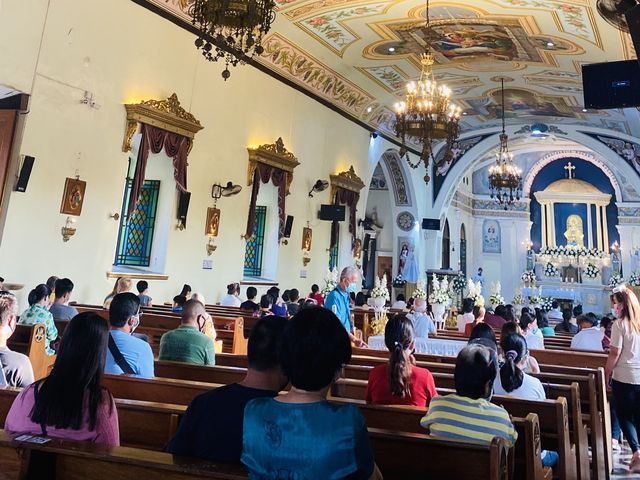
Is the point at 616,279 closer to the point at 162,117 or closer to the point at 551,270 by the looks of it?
the point at 551,270

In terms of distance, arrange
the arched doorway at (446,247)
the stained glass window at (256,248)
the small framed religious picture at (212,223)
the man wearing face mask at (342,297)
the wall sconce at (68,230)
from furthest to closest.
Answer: the arched doorway at (446,247), the stained glass window at (256,248), the small framed religious picture at (212,223), the wall sconce at (68,230), the man wearing face mask at (342,297)

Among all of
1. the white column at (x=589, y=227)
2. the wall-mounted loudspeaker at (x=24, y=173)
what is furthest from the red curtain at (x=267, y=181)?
the white column at (x=589, y=227)

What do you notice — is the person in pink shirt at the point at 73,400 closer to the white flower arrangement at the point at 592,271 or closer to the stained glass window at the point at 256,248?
the stained glass window at the point at 256,248

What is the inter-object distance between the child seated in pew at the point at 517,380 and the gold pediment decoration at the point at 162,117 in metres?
6.75

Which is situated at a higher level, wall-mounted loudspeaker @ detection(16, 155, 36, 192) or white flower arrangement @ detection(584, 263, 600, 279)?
white flower arrangement @ detection(584, 263, 600, 279)

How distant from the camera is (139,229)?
8.95m

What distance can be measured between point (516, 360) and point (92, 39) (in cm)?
722

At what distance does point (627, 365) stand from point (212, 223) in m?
7.15

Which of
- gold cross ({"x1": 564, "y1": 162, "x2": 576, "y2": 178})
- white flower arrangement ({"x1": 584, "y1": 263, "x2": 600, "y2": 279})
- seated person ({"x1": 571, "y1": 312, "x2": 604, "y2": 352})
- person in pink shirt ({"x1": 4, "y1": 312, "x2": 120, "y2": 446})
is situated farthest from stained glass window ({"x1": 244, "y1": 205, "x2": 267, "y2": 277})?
gold cross ({"x1": 564, "y1": 162, "x2": 576, "y2": 178})

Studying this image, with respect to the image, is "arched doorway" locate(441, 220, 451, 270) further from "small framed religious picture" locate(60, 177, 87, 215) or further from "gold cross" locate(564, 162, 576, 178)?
"small framed religious picture" locate(60, 177, 87, 215)

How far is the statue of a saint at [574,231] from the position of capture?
23119 millimetres

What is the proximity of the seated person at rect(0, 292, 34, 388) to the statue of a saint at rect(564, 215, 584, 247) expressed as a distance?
23860 millimetres

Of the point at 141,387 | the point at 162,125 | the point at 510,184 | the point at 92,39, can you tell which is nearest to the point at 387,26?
the point at 162,125

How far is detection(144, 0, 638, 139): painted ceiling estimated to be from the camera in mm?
9359
